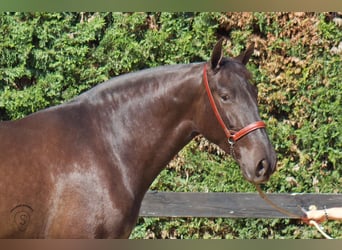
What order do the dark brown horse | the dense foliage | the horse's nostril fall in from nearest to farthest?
the dark brown horse → the horse's nostril → the dense foliage

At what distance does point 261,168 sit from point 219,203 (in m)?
3.05

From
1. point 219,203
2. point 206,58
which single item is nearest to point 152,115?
point 219,203

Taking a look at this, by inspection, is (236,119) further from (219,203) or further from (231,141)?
(219,203)

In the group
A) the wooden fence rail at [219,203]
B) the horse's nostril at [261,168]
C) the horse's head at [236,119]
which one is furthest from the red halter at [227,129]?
the wooden fence rail at [219,203]

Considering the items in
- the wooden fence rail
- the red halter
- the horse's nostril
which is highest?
the red halter

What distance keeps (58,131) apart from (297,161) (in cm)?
410

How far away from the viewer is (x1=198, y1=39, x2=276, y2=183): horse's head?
3.23m

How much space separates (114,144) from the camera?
10.8 feet

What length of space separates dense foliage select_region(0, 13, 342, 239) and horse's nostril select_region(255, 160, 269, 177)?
3.33 m

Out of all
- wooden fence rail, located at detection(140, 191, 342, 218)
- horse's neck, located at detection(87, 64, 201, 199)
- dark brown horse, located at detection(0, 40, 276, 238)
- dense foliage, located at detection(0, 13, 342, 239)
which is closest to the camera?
dark brown horse, located at detection(0, 40, 276, 238)

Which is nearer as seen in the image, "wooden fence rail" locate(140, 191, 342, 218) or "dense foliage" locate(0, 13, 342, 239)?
"wooden fence rail" locate(140, 191, 342, 218)

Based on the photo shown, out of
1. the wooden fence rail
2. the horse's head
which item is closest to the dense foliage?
the wooden fence rail

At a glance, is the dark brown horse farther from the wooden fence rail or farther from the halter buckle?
the wooden fence rail

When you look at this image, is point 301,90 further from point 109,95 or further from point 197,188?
point 109,95
